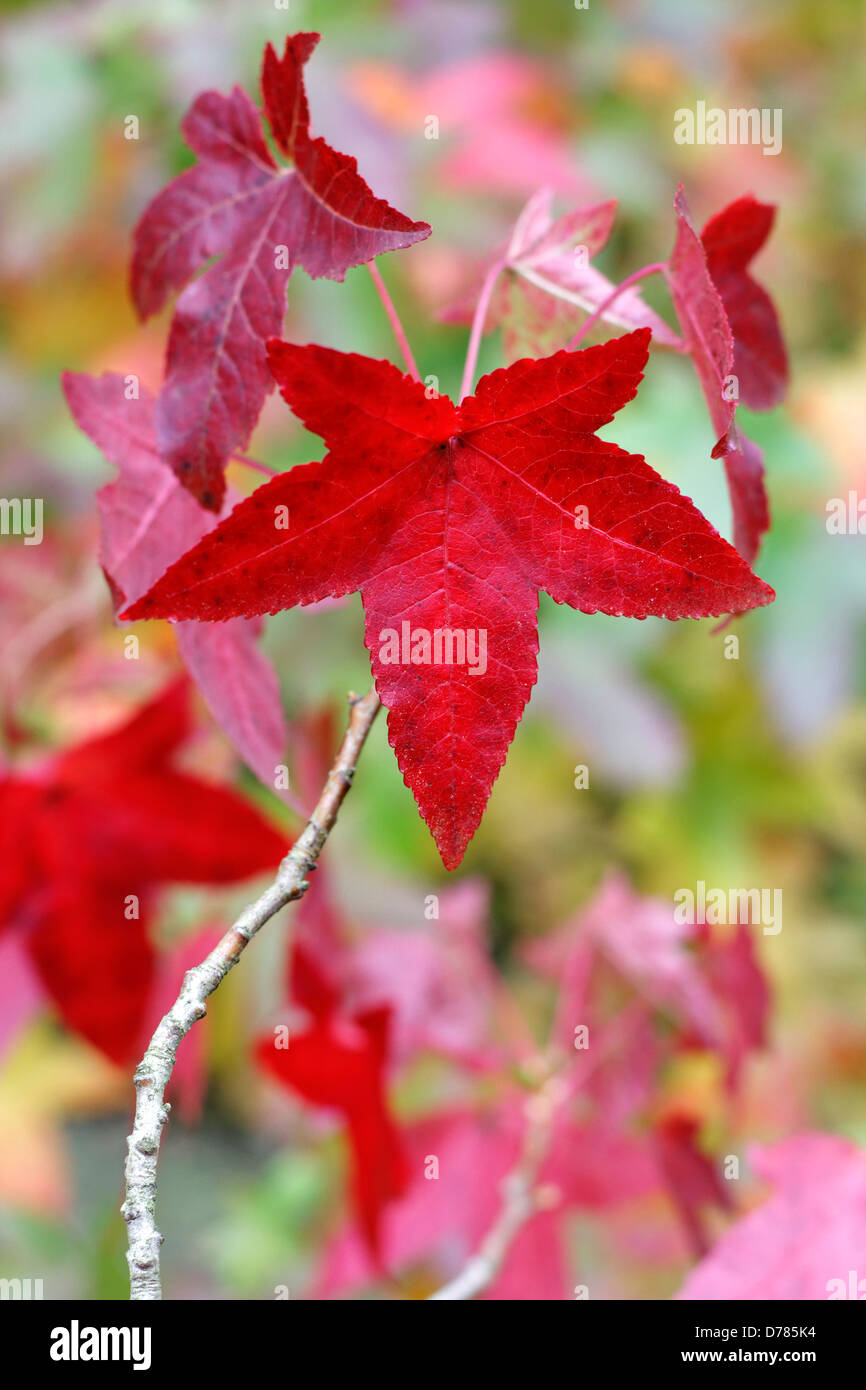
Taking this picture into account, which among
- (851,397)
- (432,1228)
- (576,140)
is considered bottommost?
(432,1228)

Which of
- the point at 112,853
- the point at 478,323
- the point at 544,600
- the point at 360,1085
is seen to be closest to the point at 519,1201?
the point at 360,1085

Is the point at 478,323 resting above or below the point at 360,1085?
above

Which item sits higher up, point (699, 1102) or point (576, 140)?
point (576, 140)

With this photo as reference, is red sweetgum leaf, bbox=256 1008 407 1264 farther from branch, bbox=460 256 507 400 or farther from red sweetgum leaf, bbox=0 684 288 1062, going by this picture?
branch, bbox=460 256 507 400

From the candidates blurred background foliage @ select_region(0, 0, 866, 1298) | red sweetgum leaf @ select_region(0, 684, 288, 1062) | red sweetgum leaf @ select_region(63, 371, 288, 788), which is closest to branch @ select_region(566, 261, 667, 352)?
red sweetgum leaf @ select_region(63, 371, 288, 788)

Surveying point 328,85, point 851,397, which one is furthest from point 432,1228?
point 851,397

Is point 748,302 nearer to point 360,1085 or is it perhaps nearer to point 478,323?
point 478,323
